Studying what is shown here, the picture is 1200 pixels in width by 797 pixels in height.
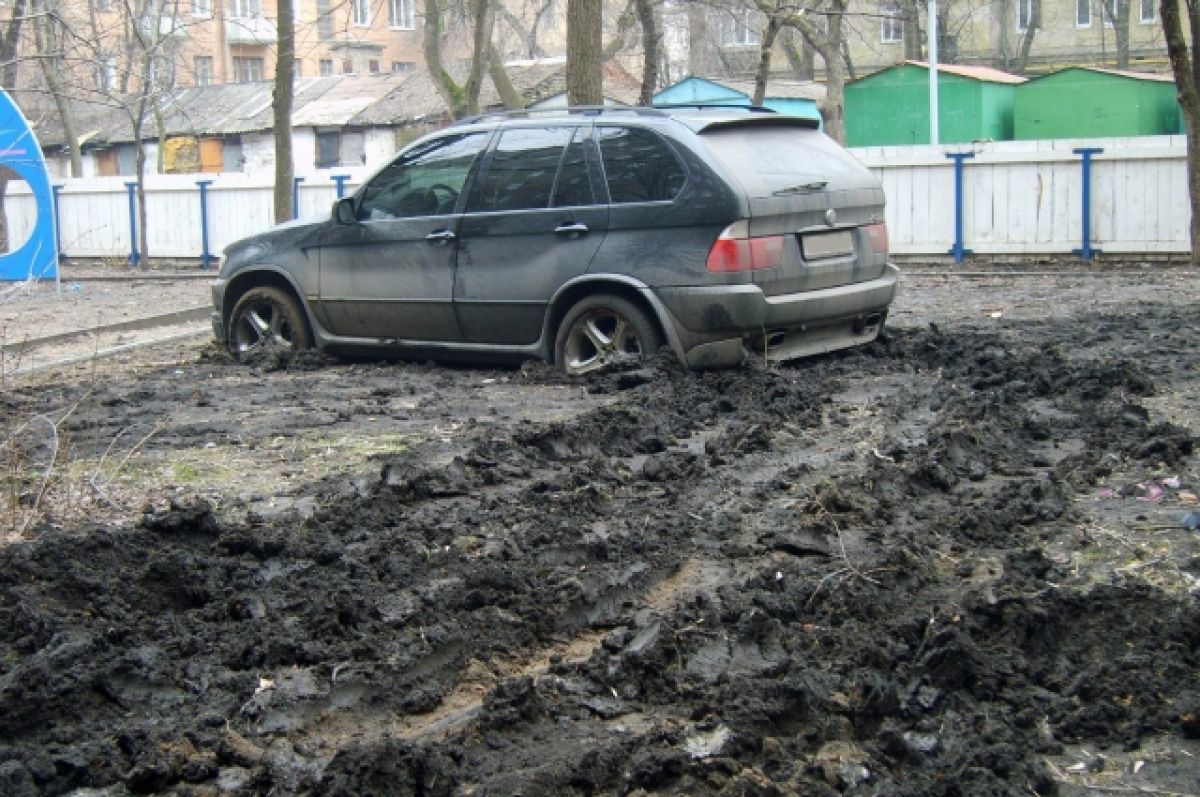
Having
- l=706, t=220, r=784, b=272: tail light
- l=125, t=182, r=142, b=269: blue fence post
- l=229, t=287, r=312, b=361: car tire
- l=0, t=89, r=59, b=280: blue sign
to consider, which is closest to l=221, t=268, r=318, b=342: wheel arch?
l=229, t=287, r=312, b=361: car tire

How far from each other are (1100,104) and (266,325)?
27.7m

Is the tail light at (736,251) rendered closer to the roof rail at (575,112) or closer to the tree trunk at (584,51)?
the roof rail at (575,112)

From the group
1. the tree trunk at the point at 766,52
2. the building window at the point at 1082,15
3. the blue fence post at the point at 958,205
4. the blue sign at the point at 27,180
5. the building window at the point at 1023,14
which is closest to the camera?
the blue sign at the point at 27,180

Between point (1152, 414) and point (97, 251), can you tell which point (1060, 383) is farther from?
point (97, 251)

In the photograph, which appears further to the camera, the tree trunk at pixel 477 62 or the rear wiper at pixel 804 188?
the tree trunk at pixel 477 62

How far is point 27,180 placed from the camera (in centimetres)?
1947

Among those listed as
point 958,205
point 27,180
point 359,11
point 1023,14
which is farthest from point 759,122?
point 1023,14

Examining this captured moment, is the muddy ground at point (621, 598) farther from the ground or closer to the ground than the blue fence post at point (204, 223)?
closer to the ground

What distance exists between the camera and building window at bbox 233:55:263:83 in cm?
7625

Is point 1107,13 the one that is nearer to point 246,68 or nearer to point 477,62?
point 477,62

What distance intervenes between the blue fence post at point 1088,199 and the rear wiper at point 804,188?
11.2 metres

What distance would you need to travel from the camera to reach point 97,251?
89.7 feet

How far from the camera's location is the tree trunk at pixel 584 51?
15648 millimetres

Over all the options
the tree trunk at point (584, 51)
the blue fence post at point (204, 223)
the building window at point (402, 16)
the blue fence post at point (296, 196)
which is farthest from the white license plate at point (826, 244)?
the building window at point (402, 16)
